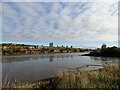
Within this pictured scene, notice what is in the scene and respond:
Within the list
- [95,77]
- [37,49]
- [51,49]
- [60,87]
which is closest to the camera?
[60,87]

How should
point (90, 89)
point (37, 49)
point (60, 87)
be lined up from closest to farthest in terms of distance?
point (90, 89) < point (60, 87) < point (37, 49)

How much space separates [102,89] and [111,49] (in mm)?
55507

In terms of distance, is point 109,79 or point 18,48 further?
point 18,48

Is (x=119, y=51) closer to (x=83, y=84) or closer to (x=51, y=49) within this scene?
(x=83, y=84)

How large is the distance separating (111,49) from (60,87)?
55.2m

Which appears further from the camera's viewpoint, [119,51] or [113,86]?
[119,51]

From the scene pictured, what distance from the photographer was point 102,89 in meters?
5.93

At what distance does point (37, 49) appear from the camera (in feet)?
337

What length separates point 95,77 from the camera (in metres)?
7.23

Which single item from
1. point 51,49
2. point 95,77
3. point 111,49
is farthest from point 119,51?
point 51,49

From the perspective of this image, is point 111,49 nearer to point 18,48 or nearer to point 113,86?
point 18,48

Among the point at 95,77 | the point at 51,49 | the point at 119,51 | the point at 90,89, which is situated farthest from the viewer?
the point at 51,49

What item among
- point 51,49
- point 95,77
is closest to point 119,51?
point 95,77

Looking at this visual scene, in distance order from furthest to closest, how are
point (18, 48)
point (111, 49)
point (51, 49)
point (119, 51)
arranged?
point (51, 49)
point (18, 48)
point (111, 49)
point (119, 51)
